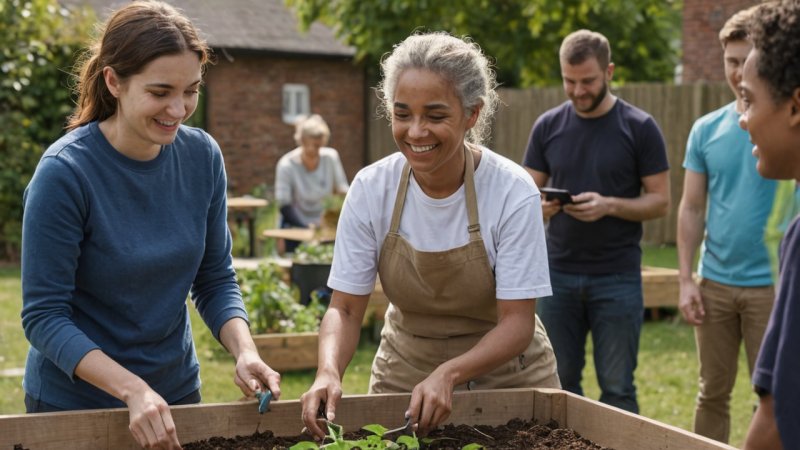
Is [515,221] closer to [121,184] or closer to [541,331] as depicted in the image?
[541,331]

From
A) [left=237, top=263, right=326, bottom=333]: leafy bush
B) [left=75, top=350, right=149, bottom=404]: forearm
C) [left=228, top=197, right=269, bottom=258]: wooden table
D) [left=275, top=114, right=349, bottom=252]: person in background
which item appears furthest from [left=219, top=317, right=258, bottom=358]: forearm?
Answer: [left=228, top=197, right=269, bottom=258]: wooden table

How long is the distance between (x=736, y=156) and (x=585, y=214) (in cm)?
68

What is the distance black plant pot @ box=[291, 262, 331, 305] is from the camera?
8148 mm

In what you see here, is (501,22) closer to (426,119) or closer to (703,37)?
(703,37)

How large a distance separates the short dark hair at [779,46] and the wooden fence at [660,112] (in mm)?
12230

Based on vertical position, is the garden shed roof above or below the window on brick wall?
above

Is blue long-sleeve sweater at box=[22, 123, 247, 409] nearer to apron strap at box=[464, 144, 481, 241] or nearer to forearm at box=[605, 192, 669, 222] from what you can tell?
apron strap at box=[464, 144, 481, 241]

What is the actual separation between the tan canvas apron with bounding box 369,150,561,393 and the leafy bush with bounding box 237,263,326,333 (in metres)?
3.97

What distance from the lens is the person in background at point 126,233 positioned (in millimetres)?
2557

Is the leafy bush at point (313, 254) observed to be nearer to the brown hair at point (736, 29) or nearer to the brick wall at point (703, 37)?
the brown hair at point (736, 29)

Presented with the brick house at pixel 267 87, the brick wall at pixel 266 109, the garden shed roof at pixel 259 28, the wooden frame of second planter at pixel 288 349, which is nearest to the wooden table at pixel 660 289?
the wooden frame of second planter at pixel 288 349

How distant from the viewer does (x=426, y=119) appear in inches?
113

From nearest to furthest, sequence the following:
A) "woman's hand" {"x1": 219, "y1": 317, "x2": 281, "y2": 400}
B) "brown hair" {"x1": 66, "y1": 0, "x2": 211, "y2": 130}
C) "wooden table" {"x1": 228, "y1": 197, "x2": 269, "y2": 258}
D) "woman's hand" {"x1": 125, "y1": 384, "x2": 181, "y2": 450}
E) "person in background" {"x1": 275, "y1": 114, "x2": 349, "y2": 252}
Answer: "woman's hand" {"x1": 125, "y1": 384, "x2": 181, "y2": 450} < "brown hair" {"x1": 66, "y1": 0, "x2": 211, "y2": 130} < "woman's hand" {"x1": 219, "y1": 317, "x2": 281, "y2": 400} < "person in background" {"x1": 275, "y1": 114, "x2": 349, "y2": 252} < "wooden table" {"x1": 228, "y1": 197, "x2": 269, "y2": 258}

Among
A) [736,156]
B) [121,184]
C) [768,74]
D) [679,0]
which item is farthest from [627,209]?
[679,0]
